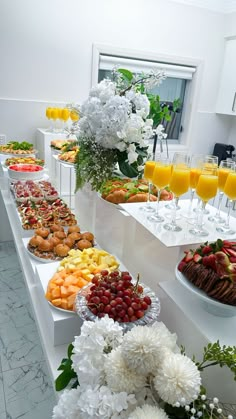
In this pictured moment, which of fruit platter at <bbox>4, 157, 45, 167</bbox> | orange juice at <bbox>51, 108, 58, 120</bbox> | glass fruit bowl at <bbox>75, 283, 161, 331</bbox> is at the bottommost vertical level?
glass fruit bowl at <bbox>75, 283, 161, 331</bbox>

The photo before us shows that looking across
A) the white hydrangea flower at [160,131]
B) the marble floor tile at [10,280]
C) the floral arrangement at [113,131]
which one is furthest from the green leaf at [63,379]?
the marble floor tile at [10,280]

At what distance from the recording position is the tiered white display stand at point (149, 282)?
771 millimetres

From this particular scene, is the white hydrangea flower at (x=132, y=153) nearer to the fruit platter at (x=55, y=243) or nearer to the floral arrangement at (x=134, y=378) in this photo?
the fruit platter at (x=55, y=243)

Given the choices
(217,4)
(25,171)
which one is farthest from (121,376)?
(217,4)

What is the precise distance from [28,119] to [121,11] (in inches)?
51.5

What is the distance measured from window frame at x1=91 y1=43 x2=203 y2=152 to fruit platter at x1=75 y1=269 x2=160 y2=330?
2.67 meters

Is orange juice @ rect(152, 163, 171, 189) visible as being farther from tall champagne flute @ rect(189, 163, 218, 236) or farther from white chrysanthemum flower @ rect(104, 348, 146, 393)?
white chrysanthemum flower @ rect(104, 348, 146, 393)

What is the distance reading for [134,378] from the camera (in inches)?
22.8

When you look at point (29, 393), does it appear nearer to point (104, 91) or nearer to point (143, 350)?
point (143, 350)

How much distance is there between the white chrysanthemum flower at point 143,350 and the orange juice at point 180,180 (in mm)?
541

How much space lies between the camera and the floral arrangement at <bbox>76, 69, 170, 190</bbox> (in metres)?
1.41

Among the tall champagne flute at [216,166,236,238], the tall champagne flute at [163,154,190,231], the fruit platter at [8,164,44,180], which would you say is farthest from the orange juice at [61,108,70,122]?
the tall champagne flute at [216,166,236,238]

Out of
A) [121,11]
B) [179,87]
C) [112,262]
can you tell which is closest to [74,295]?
[112,262]

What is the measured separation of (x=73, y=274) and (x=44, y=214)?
63 cm
